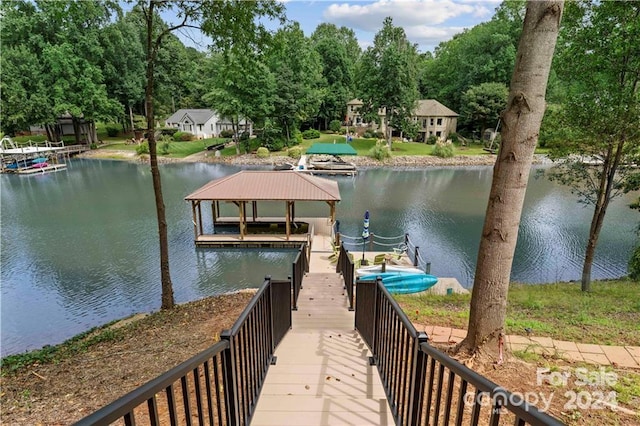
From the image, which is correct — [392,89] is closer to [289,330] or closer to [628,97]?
[628,97]

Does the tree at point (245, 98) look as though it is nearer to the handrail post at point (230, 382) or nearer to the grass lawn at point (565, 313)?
the grass lawn at point (565, 313)

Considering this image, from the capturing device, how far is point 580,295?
24.9ft

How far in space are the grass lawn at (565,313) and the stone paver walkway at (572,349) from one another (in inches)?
8.5

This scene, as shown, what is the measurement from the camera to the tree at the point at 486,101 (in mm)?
33500

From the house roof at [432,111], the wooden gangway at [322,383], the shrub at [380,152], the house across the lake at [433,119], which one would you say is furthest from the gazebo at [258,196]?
the house roof at [432,111]

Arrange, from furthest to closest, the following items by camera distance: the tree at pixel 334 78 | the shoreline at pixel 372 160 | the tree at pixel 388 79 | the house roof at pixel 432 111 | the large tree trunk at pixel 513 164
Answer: the tree at pixel 334 78, the house roof at pixel 432 111, the tree at pixel 388 79, the shoreline at pixel 372 160, the large tree trunk at pixel 513 164

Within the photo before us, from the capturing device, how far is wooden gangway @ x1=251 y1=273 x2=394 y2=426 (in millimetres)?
2605

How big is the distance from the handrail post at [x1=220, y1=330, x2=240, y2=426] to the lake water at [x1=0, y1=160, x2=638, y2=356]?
300 inches

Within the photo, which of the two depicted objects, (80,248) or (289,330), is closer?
(289,330)

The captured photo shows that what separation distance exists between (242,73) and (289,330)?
588 cm

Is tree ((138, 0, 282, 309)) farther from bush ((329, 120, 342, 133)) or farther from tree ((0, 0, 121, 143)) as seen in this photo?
bush ((329, 120, 342, 133))

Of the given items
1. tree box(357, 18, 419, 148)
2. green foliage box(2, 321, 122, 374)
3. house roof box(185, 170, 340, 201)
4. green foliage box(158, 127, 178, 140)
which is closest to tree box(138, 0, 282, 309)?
green foliage box(2, 321, 122, 374)

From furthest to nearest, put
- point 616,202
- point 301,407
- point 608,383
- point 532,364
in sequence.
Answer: point 616,202
point 532,364
point 608,383
point 301,407

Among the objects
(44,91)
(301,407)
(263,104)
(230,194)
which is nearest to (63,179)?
(44,91)
